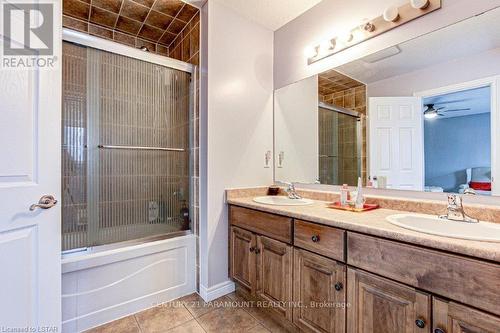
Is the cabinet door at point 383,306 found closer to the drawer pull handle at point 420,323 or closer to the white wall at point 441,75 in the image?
the drawer pull handle at point 420,323

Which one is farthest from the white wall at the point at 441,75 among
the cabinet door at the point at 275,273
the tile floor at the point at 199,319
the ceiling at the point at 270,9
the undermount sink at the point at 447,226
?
the tile floor at the point at 199,319

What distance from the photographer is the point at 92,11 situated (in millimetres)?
2131

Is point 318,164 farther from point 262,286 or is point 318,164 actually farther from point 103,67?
point 103,67

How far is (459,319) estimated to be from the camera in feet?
2.79

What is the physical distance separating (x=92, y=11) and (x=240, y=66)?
138 cm

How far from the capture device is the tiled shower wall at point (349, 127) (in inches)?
70.0

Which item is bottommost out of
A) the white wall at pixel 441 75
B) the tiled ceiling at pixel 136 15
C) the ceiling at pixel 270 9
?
the white wall at pixel 441 75

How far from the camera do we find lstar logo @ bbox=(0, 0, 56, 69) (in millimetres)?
1071

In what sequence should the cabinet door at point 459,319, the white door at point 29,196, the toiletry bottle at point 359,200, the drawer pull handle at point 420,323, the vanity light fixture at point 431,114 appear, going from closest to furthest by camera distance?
1. the cabinet door at point 459,319
2. the drawer pull handle at point 420,323
3. the white door at point 29,196
4. the vanity light fixture at point 431,114
5. the toiletry bottle at point 359,200

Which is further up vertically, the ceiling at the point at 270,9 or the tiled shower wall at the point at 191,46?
the ceiling at the point at 270,9

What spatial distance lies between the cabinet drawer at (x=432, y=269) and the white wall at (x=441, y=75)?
1.02 m

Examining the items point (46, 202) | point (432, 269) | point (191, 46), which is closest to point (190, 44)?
point (191, 46)

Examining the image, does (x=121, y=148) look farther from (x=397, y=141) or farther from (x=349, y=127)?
(x=397, y=141)

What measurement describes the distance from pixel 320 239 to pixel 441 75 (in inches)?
46.3
